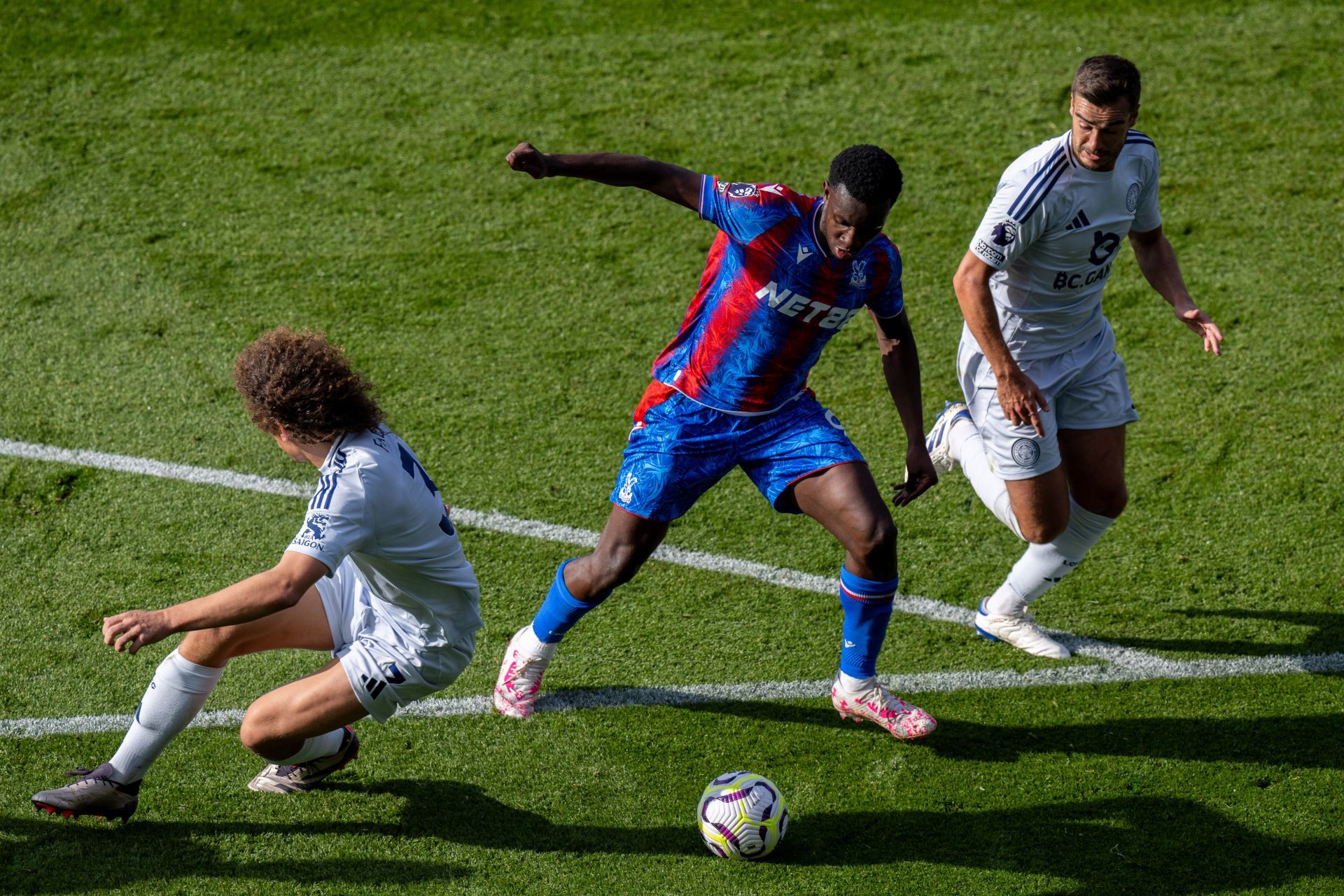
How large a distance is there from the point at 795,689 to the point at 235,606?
2.37 meters

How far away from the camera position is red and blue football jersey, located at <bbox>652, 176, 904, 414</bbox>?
4660mm

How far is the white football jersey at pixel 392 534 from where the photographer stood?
3885 mm

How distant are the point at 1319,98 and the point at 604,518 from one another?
6228mm

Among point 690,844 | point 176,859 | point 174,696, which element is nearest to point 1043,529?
point 690,844

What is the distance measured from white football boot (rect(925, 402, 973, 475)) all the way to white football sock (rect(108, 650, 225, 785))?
320cm

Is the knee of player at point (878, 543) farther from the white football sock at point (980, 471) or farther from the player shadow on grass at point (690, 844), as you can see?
the player shadow on grass at point (690, 844)

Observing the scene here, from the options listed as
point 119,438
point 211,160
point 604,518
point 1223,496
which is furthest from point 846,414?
point 211,160

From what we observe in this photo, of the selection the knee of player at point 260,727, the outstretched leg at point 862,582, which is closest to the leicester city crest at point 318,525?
the knee of player at point 260,727

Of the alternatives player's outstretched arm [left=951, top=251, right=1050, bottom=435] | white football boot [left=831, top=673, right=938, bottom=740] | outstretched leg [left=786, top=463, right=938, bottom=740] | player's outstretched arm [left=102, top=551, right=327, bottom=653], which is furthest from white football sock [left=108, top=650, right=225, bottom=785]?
player's outstretched arm [left=951, top=251, right=1050, bottom=435]

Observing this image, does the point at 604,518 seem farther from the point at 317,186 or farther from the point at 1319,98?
the point at 1319,98

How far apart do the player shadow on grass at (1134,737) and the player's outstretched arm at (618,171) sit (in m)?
2.03

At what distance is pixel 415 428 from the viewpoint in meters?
6.53

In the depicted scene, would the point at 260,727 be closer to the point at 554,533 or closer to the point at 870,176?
the point at 554,533

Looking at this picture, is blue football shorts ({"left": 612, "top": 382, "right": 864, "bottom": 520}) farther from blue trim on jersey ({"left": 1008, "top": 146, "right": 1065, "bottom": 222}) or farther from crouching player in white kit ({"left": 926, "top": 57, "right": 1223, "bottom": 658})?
blue trim on jersey ({"left": 1008, "top": 146, "right": 1065, "bottom": 222})
